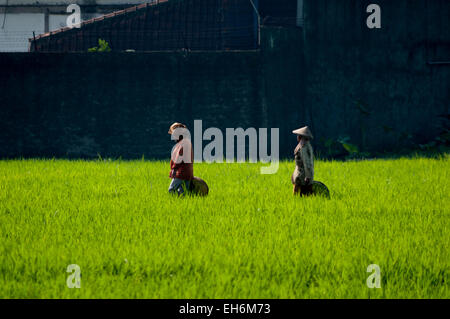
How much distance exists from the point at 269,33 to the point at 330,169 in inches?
192

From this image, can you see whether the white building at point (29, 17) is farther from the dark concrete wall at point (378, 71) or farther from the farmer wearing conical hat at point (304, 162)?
the farmer wearing conical hat at point (304, 162)

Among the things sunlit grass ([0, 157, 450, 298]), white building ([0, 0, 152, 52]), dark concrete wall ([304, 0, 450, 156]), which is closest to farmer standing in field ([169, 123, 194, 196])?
sunlit grass ([0, 157, 450, 298])

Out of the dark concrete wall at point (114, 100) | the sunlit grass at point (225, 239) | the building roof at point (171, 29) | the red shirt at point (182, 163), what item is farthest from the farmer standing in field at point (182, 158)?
the building roof at point (171, 29)

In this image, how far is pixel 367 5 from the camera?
13883mm

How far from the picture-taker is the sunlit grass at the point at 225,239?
3.94 metres

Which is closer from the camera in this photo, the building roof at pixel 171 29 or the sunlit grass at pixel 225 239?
the sunlit grass at pixel 225 239

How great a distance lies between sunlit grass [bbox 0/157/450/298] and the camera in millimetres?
3943

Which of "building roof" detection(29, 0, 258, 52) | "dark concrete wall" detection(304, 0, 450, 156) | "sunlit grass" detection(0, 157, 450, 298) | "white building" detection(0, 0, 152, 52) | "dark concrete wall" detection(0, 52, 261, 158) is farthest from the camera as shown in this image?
"white building" detection(0, 0, 152, 52)

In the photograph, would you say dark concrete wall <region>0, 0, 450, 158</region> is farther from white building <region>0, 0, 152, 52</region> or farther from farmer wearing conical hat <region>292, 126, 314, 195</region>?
white building <region>0, 0, 152, 52</region>

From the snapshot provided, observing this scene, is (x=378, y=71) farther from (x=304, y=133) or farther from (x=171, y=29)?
(x=304, y=133)

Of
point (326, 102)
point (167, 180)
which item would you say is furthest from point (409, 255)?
point (326, 102)

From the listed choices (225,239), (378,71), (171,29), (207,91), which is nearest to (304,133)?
(225,239)

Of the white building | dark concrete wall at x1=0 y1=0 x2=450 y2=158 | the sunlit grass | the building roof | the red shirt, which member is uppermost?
the white building
